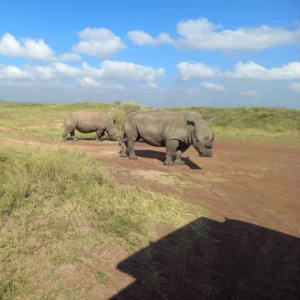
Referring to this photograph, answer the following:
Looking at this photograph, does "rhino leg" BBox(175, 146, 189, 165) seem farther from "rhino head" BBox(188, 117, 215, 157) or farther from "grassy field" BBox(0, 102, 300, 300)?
"grassy field" BBox(0, 102, 300, 300)

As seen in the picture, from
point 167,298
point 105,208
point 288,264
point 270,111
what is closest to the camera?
point 167,298

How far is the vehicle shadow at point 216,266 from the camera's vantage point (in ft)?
11.1

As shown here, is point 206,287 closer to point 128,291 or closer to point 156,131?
point 128,291

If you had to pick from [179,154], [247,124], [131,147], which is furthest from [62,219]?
[247,124]

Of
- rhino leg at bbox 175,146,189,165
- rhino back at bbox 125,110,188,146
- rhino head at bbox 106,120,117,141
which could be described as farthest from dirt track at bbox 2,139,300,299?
rhino head at bbox 106,120,117,141

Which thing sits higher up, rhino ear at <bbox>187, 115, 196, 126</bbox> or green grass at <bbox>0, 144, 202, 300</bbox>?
rhino ear at <bbox>187, 115, 196, 126</bbox>

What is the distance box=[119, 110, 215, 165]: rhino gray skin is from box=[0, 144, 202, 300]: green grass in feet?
11.3

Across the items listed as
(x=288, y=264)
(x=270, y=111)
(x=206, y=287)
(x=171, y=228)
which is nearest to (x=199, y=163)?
(x=171, y=228)

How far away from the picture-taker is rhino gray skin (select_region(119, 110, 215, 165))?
9062 millimetres

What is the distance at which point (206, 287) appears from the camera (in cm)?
346

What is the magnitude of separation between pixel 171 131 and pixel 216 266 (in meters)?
6.08

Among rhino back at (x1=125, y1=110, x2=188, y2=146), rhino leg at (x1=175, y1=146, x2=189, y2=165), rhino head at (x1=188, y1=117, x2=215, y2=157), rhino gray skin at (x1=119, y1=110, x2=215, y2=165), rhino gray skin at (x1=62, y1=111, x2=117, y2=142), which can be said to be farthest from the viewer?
rhino gray skin at (x1=62, y1=111, x2=117, y2=142)

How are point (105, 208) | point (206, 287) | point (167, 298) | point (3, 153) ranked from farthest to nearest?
point (3, 153) → point (105, 208) → point (206, 287) → point (167, 298)

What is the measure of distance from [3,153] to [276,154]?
1110cm
